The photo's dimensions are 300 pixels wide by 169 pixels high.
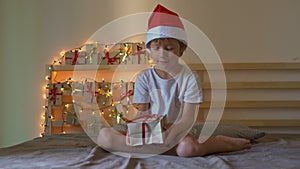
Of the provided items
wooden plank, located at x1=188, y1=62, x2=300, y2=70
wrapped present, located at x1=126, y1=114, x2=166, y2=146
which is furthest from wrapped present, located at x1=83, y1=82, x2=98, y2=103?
wrapped present, located at x1=126, y1=114, x2=166, y2=146

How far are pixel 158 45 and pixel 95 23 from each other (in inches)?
33.7

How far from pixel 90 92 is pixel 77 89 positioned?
8cm

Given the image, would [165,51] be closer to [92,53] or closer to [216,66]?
[216,66]

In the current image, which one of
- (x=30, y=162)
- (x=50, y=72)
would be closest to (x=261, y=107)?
(x=50, y=72)

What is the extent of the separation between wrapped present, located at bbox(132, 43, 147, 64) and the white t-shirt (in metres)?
0.59

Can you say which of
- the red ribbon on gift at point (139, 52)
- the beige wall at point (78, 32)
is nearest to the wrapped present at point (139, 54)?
the red ribbon on gift at point (139, 52)

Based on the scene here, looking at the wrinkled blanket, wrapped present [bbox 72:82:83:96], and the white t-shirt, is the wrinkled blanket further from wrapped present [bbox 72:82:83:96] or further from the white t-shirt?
wrapped present [bbox 72:82:83:96]

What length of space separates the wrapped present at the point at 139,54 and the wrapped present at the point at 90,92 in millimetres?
271

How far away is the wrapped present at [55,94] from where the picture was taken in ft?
6.21

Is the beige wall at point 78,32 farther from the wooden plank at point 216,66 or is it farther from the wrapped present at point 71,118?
the wrapped present at point 71,118

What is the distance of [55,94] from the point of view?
189cm

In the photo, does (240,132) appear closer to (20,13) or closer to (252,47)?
(252,47)

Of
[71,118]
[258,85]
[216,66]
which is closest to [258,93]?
[258,85]

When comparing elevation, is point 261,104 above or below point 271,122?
above
